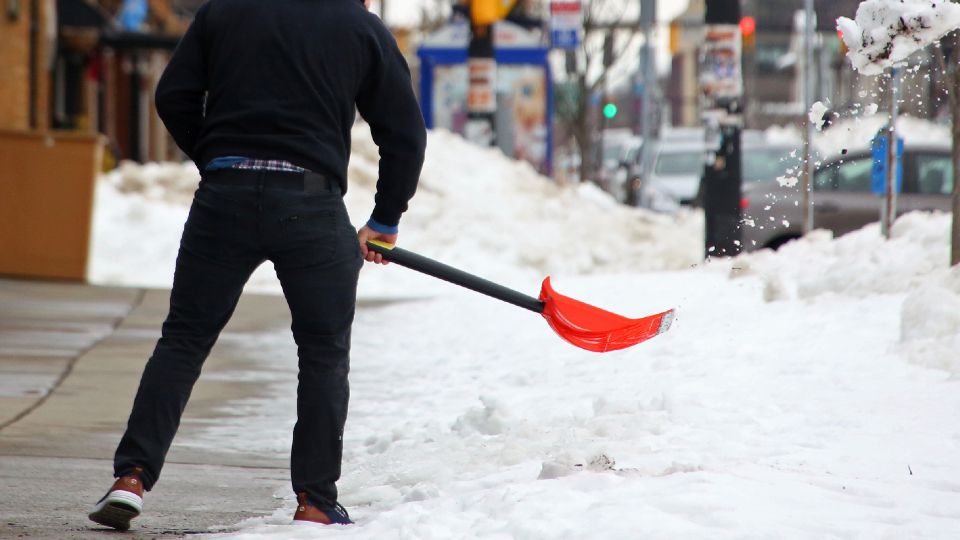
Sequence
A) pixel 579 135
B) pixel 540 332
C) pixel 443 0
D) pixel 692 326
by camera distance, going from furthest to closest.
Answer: pixel 443 0, pixel 579 135, pixel 540 332, pixel 692 326

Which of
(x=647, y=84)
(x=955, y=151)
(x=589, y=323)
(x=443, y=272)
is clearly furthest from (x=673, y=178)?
(x=443, y=272)

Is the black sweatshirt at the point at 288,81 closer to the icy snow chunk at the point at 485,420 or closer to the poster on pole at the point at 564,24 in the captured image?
the icy snow chunk at the point at 485,420

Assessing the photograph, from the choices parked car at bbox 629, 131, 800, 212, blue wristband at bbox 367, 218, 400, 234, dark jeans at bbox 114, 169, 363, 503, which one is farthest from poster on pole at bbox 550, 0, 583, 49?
dark jeans at bbox 114, 169, 363, 503

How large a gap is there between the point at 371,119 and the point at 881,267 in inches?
177

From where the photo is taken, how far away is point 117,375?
8273 mm

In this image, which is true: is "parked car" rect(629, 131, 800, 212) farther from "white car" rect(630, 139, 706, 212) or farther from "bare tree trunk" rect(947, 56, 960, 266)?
"bare tree trunk" rect(947, 56, 960, 266)

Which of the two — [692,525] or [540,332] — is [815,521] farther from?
[540,332]

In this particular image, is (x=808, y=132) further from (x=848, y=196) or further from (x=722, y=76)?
(x=848, y=196)

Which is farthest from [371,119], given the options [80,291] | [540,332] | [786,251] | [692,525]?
[80,291]

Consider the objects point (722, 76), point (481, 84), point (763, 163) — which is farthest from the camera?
point (481, 84)

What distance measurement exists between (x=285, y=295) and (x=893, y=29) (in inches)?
118

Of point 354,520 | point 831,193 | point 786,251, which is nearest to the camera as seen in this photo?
point 354,520

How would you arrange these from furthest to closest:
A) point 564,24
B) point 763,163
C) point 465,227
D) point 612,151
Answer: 1. point 612,151
2. point 564,24
3. point 763,163
4. point 465,227

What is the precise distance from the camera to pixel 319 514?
433cm
